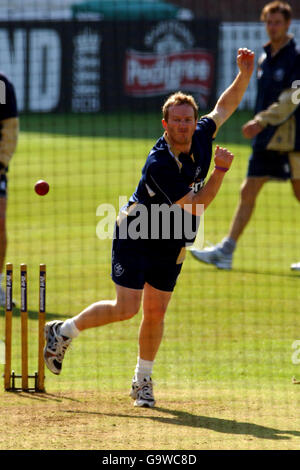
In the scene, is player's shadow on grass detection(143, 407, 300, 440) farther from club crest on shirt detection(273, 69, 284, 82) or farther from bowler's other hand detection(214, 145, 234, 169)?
club crest on shirt detection(273, 69, 284, 82)

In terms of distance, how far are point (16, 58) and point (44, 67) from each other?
0.75m

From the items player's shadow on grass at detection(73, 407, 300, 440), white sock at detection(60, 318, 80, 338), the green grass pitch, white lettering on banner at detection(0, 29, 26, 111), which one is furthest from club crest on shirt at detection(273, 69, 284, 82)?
white lettering on banner at detection(0, 29, 26, 111)

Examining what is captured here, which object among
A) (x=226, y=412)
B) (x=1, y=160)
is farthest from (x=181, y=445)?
(x=1, y=160)

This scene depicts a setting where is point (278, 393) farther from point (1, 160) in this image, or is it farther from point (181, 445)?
point (1, 160)

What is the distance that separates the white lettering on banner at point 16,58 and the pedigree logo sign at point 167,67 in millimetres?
2698

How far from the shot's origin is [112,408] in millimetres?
6309

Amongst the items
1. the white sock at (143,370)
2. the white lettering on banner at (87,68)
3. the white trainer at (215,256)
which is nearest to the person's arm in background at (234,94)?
the white sock at (143,370)

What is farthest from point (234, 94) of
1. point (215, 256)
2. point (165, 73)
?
point (165, 73)

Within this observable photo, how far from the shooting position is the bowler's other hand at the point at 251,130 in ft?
32.0

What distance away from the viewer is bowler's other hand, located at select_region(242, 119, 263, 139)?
977 centimetres

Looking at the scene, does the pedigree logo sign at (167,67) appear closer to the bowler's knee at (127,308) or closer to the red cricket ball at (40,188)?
the red cricket ball at (40,188)

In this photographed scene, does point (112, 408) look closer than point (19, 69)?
Yes

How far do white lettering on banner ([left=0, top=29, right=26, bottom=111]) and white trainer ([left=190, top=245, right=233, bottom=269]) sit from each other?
15537 mm
